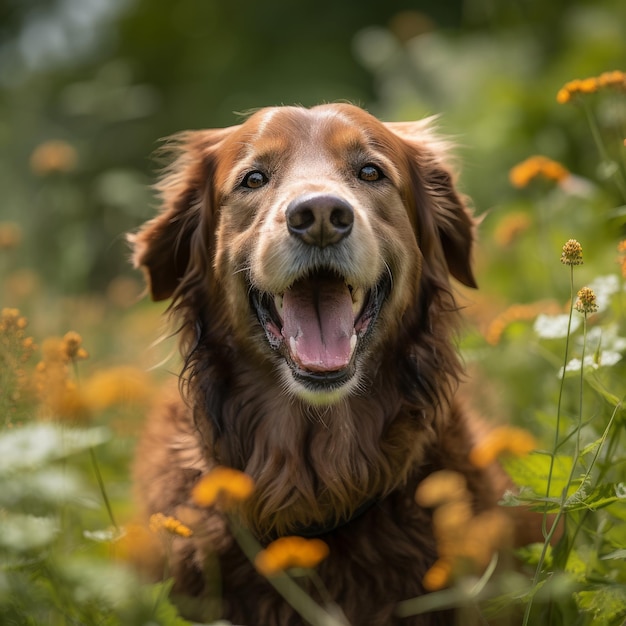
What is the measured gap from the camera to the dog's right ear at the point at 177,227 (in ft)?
11.3

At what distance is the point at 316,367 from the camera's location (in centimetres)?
290

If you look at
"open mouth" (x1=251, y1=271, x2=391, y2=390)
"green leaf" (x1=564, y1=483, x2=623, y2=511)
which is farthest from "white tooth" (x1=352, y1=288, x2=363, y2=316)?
"green leaf" (x1=564, y1=483, x2=623, y2=511)

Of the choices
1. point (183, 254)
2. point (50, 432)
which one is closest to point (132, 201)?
point (183, 254)

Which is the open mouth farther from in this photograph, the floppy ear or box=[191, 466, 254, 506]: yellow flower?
box=[191, 466, 254, 506]: yellow flower

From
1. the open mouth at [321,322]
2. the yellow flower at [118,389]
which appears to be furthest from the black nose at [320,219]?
the yellow flower at [118,389]

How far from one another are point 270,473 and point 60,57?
9.31 m

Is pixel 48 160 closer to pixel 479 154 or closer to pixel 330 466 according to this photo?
pixel 330 466

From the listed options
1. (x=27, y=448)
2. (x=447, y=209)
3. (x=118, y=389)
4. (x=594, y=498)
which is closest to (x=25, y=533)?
(x=27, y=448)

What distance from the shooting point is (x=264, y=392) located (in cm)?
319

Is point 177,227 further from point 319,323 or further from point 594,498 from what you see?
point 594,498

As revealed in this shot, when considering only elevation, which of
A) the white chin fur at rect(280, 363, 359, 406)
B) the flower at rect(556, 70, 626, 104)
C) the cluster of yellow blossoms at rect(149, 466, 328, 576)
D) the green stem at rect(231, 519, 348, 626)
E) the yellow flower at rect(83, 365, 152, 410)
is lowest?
the green stem at rect(231, 519, 348, 626)

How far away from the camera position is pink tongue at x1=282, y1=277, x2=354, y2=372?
2.91m

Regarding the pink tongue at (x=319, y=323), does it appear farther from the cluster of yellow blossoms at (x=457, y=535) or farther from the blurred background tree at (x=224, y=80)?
the blurred background tree at (x=224, y=80)

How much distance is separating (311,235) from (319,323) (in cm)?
31
